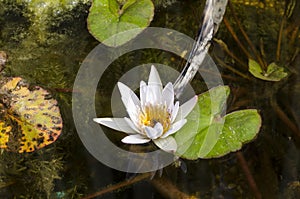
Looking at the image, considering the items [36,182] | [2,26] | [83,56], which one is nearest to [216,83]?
[83,56]

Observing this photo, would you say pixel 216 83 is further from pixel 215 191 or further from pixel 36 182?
pixel 36 182

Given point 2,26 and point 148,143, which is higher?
point 2,26

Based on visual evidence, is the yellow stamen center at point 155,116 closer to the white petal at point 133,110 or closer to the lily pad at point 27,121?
the white petal at point 133,110

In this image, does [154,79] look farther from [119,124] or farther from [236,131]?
[236,131]

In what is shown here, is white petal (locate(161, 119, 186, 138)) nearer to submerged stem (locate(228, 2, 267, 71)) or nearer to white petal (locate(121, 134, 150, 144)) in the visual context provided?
white petal (locate(121, 134, 150, 144))

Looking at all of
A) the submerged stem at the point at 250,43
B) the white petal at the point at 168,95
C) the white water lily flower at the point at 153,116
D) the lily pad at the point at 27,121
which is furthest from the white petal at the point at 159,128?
the submerged stem at the point at 250,43

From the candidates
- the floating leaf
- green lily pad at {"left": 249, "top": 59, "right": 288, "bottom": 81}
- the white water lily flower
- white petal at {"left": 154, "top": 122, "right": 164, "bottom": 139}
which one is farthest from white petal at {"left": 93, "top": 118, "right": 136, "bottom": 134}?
green lily pad at {"left": 249, "top": 59, "right": 288, "bottom": 81}

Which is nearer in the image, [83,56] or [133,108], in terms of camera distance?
[133,108]

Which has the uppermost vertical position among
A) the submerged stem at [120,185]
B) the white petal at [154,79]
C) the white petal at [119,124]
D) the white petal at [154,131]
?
the white petal at [154,79]
